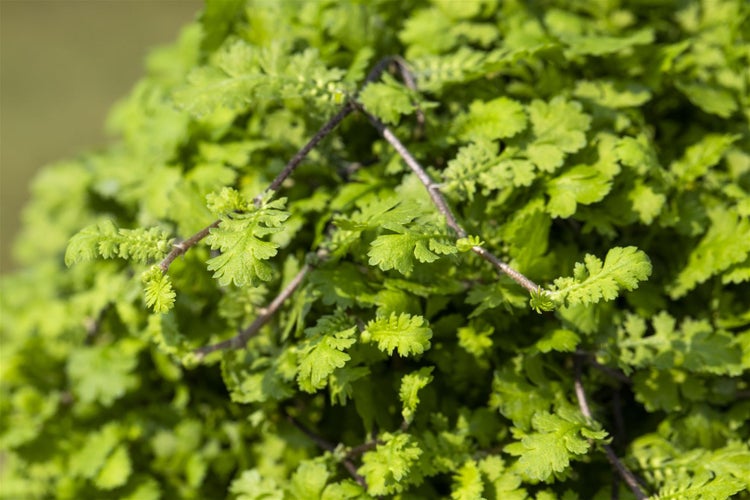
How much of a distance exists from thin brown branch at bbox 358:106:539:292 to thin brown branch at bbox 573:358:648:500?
259 millimetres

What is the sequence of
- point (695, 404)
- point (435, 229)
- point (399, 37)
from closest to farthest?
point (435, 229) → point (695, 404) → point (399, 37)

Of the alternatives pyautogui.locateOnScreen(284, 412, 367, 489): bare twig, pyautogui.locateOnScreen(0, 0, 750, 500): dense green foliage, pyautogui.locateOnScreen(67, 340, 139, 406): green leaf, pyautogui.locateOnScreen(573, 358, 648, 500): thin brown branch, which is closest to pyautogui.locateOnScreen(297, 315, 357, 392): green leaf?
pyautogui.locateOnScreen(0, 0, 750, 500): dense green foliage

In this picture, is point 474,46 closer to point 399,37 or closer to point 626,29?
point 399,37

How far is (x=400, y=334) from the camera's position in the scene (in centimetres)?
110

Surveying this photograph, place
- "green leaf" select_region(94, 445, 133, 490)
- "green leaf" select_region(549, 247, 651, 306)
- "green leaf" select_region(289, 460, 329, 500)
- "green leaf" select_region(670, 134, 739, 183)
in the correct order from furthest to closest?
"green leaf" select_region(94, 445, 133, 490) → "green leaf" select_region(670, 134, 739, 183) → "green leaf" select_region(289, 460, 329, 500) → "green leaf" select_region(549, 247, 651, 306)

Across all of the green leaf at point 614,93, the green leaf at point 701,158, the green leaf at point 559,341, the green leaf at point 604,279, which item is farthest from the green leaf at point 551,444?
the green leaf at point 614,93

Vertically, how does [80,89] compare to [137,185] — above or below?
above

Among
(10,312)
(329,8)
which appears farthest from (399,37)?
(10,312)

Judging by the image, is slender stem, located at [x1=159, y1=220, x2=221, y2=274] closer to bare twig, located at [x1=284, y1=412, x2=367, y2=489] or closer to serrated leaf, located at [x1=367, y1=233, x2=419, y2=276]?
serrated leaf, located at [x1=367, y1=233, x2=419, y2=276]

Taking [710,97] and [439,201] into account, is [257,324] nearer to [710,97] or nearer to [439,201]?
[439,201]

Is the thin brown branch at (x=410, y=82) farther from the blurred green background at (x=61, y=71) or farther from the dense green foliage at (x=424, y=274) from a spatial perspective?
the blurred green background at (x=61, y=71)

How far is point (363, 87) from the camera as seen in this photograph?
53.9 inches

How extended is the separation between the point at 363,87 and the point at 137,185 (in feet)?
2.25

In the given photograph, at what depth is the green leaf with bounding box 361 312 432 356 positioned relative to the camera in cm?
108
